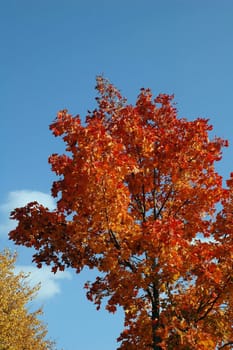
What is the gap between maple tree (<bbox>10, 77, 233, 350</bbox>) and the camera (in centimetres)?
1255

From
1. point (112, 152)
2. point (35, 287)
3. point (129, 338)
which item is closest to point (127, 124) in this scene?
point (112, 152)

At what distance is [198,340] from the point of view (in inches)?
488

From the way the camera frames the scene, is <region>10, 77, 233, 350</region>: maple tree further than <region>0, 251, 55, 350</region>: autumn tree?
No

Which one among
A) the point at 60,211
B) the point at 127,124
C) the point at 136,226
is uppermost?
the point at 127,124

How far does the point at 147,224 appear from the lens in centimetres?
1220

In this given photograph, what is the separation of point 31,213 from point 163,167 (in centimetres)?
431

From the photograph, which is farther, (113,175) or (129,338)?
(129,338)

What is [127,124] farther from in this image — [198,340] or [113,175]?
[198,340]

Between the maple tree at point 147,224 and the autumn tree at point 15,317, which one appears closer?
the maple tree at point 147,224

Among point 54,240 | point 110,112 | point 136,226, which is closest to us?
point 136,226

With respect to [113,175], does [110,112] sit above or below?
above

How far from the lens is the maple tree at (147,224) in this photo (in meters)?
12.6

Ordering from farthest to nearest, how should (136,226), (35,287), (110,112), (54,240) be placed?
(35,287)
(110,112)
(54,240)
(136,226)

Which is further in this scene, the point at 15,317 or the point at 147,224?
the point at 15,317
